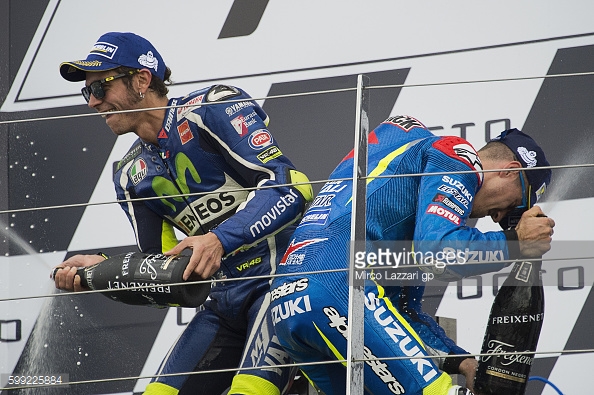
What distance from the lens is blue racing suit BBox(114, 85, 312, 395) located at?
186 centimetres

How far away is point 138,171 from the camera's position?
81.1 inches

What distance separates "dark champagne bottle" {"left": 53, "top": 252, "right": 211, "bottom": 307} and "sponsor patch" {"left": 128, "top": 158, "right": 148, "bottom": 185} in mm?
312

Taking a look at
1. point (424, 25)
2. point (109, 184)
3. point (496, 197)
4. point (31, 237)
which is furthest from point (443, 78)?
point (31, 237)

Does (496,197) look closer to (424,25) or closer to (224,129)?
(224,129)

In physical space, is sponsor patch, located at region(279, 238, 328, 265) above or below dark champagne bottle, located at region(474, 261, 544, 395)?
above

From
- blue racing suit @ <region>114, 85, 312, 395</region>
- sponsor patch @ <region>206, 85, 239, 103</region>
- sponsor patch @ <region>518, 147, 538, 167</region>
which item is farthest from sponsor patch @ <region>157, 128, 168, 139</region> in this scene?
sponsor patch @ <region>518, 147, 538, 167</region>

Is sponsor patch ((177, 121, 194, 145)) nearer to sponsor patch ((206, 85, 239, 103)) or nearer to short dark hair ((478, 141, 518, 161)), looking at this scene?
sponsor patch ((206, 85, 239, 103))

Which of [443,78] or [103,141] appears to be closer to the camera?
[443,78]

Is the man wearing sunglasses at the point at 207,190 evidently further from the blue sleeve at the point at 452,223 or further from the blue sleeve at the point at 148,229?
the blue sleeve at the point at 452,223

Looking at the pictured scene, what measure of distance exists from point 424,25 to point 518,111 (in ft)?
1.05

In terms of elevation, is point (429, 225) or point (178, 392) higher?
point (429, 225)

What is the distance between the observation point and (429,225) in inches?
62.8

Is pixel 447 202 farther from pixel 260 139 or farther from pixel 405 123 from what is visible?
pixel 260 139

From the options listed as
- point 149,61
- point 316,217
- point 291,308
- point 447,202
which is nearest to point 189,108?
point 149,61
